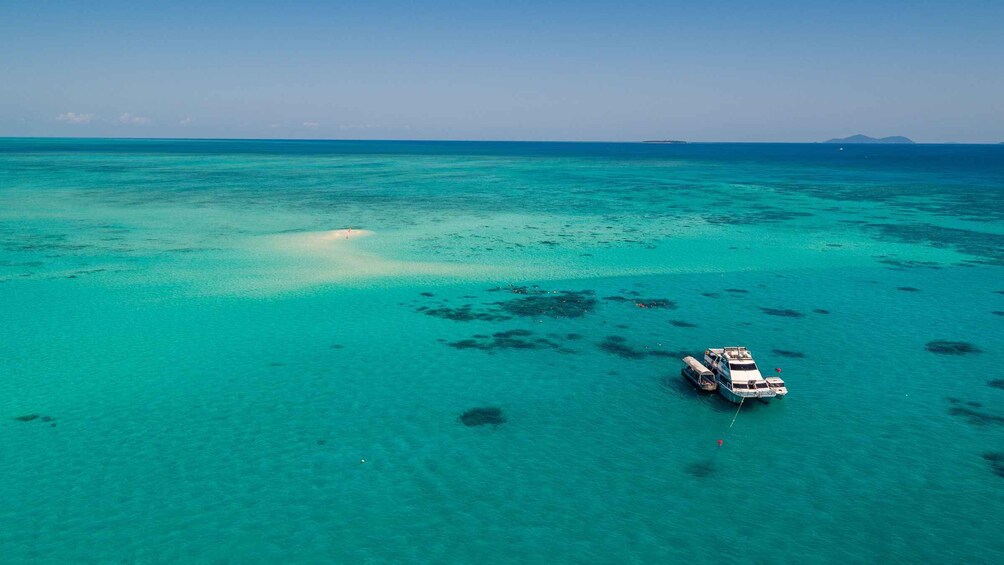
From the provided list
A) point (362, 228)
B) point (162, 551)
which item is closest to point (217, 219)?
point (362, 228)

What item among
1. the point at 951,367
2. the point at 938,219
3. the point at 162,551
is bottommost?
the point at 162,551

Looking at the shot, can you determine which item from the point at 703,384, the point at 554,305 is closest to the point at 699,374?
the point at 703,384

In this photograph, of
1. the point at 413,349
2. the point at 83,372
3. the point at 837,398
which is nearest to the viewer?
the point at 837,398

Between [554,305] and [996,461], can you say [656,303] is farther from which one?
[996,461]

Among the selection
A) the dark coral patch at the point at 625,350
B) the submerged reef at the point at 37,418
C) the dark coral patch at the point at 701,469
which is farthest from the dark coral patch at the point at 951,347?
the submerged reef at the point at 37,418

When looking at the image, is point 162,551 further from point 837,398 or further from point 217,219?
point 217,219

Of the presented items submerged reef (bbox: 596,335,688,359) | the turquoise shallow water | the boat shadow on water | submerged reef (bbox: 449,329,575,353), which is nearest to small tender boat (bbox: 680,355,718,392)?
the boat shadow on water

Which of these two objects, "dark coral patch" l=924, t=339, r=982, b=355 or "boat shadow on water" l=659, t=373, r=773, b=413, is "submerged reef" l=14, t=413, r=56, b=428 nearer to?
"boat shadow on water" l=659, t=373, r=773, b=413
